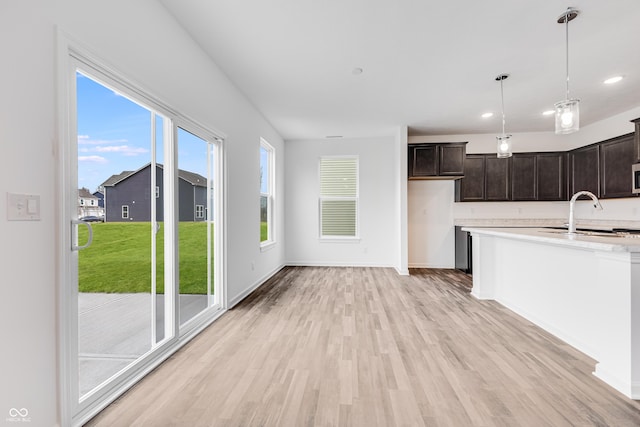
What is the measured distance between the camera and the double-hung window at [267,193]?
17.6ft

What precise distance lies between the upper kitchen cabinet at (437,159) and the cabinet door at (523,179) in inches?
42.7

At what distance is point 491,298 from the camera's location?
13.1ft

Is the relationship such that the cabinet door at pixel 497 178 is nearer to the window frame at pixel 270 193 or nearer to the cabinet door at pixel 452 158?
the cabinet door at pixel 452 158

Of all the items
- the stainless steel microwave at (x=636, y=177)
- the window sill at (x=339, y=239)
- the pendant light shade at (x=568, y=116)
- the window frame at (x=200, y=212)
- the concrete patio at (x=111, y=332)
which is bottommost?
the concrete patio at (x=111, y=332)

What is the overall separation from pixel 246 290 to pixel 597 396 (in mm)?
3642

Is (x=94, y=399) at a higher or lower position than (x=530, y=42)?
lower

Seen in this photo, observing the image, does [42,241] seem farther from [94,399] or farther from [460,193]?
[460,193]

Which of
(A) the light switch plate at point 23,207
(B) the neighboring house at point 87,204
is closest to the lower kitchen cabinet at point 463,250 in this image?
(B) the neighboring house at point 87,204

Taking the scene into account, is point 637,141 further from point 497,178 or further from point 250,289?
point 250,289

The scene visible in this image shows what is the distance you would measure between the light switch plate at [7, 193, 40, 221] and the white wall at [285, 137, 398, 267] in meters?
5.27

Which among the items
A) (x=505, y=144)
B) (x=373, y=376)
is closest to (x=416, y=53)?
(x=505, y=144)

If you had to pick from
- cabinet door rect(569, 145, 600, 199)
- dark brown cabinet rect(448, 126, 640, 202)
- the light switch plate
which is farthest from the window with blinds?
the light switch plate

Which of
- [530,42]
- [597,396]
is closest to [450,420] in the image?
[597,396]

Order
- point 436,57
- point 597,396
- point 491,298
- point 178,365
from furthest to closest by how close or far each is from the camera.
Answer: point 491,298, point 436,57, point 178,365, point 597,396
